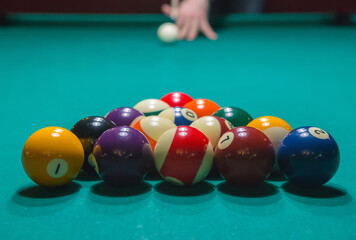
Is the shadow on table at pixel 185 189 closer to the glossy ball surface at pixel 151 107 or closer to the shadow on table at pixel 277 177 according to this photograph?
the shadow on table at pixel 277 177

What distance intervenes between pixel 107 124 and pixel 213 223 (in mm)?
1011

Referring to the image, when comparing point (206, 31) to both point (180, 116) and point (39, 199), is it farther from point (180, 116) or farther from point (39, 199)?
point (39, 199)

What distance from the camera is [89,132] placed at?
2834mm

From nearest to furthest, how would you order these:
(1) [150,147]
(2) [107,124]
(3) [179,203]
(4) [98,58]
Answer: (3) [179,203], (1) [150,147], (2) [107,124], (4) [98,58]

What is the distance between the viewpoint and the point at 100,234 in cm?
209

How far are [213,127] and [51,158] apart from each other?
96cm

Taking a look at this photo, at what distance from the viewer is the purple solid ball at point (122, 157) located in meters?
2.55

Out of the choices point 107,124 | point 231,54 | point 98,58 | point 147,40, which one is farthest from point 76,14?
point 107,124

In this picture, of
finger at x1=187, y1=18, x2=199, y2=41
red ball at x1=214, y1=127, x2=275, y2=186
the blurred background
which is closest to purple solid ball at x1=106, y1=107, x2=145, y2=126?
red ball at x1=214, y1=127, x2=275, y2=186

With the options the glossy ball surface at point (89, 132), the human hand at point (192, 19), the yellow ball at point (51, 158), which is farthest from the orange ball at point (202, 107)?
the human hand at point (192, 19)

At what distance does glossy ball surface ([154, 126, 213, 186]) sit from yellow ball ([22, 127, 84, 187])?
1.47ft

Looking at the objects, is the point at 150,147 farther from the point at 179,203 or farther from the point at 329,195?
the point at 329,195

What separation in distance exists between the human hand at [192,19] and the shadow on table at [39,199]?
627 centimetres

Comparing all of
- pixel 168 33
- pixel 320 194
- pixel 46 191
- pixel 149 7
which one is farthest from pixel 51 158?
pixel 149 7
